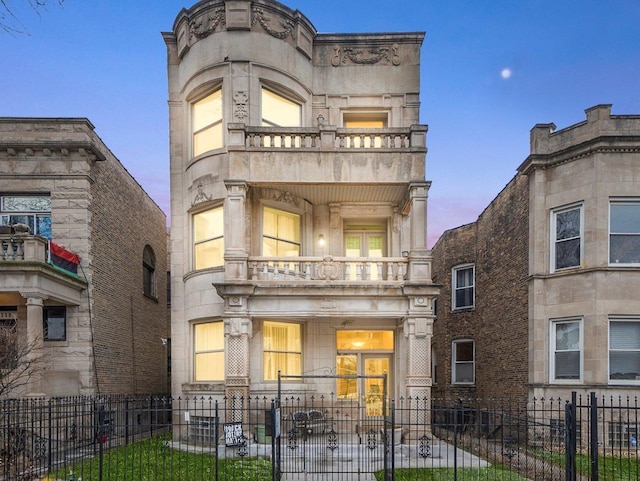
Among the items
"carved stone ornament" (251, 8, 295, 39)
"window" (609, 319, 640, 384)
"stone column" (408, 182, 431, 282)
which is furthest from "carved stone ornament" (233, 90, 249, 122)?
"window" (609, 319, 640, 384)

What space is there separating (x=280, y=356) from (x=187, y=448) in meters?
3.74

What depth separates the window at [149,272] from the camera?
23.2 m

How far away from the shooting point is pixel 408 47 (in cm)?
1720

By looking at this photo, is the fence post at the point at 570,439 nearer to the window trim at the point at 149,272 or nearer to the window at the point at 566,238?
the window at the point at 566,238

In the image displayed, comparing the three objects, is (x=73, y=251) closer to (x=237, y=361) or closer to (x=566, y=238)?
(x=237, y=361)

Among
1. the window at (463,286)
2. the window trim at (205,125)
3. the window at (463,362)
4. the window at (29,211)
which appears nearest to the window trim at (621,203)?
the window at (463,286)

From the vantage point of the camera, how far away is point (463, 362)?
2170cm

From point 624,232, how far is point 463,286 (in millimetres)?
8485

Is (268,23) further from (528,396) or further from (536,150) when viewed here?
(528,396)

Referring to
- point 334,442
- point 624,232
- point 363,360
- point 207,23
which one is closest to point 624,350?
point 624,232

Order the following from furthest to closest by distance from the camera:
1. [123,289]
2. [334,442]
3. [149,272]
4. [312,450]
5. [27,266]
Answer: [149,272], [123,289], [27,266], [312,450], [334,442]

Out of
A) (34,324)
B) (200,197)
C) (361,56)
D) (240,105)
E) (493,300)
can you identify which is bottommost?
(34,324)

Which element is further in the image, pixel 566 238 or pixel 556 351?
pixel 566 238

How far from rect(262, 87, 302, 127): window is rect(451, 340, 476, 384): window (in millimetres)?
12428
